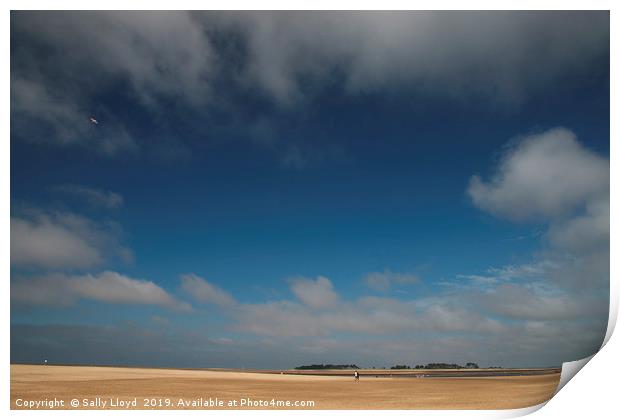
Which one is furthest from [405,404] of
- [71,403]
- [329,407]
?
[71,403]

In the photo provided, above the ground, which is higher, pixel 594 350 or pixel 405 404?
pixel 594 350

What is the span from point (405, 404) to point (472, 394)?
538 centimetres
